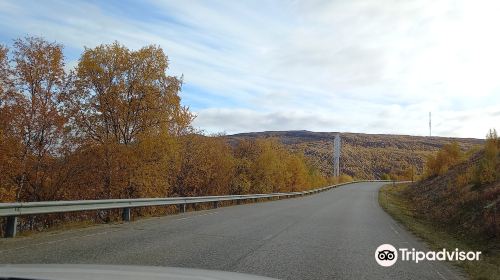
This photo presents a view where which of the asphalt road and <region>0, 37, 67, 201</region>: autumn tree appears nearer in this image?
the asphalt road

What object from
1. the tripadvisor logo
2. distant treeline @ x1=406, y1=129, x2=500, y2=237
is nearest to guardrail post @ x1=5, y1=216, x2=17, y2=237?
the tripadvisor logo

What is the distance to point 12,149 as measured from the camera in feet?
70.9

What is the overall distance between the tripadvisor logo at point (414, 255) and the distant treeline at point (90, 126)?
16805mm

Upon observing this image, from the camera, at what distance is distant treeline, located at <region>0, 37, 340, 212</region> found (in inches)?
883

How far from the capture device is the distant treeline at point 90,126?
22438 millimetres

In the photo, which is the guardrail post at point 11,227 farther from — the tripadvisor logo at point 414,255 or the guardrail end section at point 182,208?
the guardrail end section at point 182,208

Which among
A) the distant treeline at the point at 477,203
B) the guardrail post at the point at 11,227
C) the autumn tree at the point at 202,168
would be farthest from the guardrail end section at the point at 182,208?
the autumn tree at the point at 202,168

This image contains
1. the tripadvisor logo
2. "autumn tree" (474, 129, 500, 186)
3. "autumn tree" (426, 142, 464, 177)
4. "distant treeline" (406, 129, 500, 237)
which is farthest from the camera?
"autumn tree" (426, 142, 464, 177)

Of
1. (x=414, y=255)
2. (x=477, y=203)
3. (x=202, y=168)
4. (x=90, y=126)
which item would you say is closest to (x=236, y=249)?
(x=414, y=255)

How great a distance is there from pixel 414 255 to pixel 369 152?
158019mm

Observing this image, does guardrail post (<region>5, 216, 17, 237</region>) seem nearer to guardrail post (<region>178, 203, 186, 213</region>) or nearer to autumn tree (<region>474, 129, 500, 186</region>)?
guardrail post (<region>178, 203, 186, 213</region>)

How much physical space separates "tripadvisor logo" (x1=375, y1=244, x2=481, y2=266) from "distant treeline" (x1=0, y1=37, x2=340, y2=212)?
16805 millimetres

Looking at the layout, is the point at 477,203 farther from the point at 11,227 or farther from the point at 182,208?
the point at 11,227

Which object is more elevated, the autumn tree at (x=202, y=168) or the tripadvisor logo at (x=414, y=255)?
the autumn tree at (x=202, y=168)
